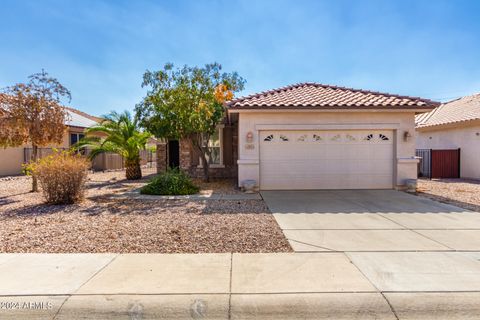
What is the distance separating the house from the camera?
11211 mm

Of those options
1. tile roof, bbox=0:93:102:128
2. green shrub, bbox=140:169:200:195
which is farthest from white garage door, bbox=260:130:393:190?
tile roof, bbox=0:93:102:128

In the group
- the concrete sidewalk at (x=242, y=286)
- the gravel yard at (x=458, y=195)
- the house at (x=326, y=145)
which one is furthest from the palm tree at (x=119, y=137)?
the gravel yard at (x=458, y=195)

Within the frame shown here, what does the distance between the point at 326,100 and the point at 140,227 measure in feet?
28.3

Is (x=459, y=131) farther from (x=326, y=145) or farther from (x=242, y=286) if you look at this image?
(x=242, y=286)

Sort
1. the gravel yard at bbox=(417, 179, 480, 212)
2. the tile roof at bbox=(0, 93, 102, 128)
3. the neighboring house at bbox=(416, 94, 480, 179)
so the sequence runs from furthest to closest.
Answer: the neighboring house at bbox=(416, 94, 480, 179) → the tile roof at bbox=(0, 93, 102, 128) → the gravel yard at bbox=(417, 179, 480, 212)

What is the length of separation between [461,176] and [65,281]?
1946cm

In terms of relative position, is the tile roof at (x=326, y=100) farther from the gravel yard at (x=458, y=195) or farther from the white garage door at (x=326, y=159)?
the gravel yard at (x=458, y=195)

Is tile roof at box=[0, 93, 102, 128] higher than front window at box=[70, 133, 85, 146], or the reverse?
tile roof at box=[0, 93, 102, 128]

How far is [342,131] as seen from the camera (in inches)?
448

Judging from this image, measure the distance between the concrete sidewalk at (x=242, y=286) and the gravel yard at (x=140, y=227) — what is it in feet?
1.51

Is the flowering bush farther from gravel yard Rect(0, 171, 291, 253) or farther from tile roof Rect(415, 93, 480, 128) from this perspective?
tile roof Rect(415, 93, 480, 128)

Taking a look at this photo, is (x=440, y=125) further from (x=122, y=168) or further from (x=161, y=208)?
(x=122, y=168)

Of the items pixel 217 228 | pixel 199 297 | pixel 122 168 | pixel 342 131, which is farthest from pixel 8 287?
pixel 122 168

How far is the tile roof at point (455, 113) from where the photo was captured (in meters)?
16.1
